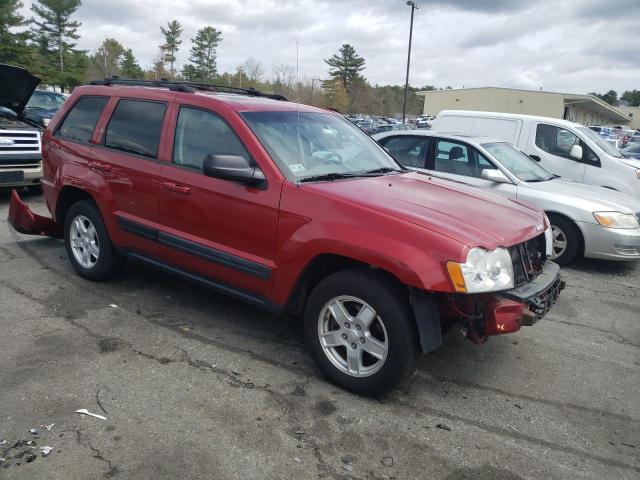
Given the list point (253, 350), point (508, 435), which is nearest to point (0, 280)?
point (253, 350)

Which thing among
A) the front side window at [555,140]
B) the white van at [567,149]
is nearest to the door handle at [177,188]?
the white van at [567,149]

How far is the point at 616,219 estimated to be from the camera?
21.0 feet

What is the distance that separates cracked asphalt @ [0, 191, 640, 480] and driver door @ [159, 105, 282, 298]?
0.59 meters

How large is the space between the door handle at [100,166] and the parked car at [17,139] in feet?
13.1

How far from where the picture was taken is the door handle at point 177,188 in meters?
3.92

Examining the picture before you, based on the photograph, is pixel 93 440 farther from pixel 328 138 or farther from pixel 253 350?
pixel 328 138

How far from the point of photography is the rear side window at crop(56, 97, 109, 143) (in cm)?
482

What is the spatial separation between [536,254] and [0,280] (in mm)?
4766

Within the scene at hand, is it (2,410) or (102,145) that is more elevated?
(102,145)

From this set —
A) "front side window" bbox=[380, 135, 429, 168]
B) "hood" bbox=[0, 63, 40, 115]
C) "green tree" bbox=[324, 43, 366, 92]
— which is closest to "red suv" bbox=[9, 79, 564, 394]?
"front side window" bbox=[380, 135, 429, 168]

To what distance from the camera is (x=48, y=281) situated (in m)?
5.01

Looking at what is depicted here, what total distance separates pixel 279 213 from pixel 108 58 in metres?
66.0

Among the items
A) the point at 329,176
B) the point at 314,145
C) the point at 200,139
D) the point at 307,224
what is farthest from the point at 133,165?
the point at 307,224

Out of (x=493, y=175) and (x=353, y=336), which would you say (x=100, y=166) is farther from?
(x=493, y=175)
